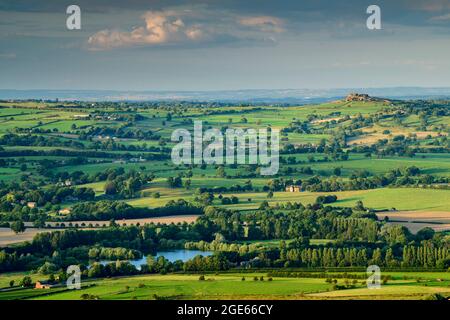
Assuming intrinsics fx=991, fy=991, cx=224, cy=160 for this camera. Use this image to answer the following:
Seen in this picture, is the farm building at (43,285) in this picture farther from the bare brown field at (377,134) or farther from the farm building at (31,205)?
the bare brown field at (377,134)

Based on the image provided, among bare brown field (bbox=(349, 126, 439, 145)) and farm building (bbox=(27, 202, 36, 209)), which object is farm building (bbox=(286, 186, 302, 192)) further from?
bare brown field (bbox=(349, 126, 439, 145))

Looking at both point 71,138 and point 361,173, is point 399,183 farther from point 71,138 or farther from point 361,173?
point 71,138

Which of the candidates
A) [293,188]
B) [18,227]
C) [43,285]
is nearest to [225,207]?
[293,188]

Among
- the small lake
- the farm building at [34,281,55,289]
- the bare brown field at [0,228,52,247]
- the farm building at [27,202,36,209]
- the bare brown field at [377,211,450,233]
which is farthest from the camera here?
the farm building at [27,202,36,209]

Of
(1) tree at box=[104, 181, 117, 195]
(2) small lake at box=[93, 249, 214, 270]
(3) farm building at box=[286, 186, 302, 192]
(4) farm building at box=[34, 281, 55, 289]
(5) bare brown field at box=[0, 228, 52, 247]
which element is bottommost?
(2) small lake at box=[93, 249, 214, 270]

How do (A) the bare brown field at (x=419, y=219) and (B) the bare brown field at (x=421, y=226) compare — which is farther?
(A) the bare brown field at (x=419, y=219)

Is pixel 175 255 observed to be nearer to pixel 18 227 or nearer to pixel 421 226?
pixel 18 227

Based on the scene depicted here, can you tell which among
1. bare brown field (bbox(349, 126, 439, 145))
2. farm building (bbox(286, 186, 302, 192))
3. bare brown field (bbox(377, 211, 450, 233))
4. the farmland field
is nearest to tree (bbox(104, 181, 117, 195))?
the farmland field

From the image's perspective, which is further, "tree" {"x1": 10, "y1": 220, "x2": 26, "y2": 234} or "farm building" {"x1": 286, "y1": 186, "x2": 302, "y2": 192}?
"farm building" {"x1": 286, "y1": 186, "x2": 302, "y2": 192}

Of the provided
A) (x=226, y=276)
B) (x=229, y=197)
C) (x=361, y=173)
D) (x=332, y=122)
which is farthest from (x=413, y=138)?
(x=226, y=276)

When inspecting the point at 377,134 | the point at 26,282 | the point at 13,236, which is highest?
the point at 377,134

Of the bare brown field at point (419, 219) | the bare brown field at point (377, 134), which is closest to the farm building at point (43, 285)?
the bare brown field at point (419, 219)
